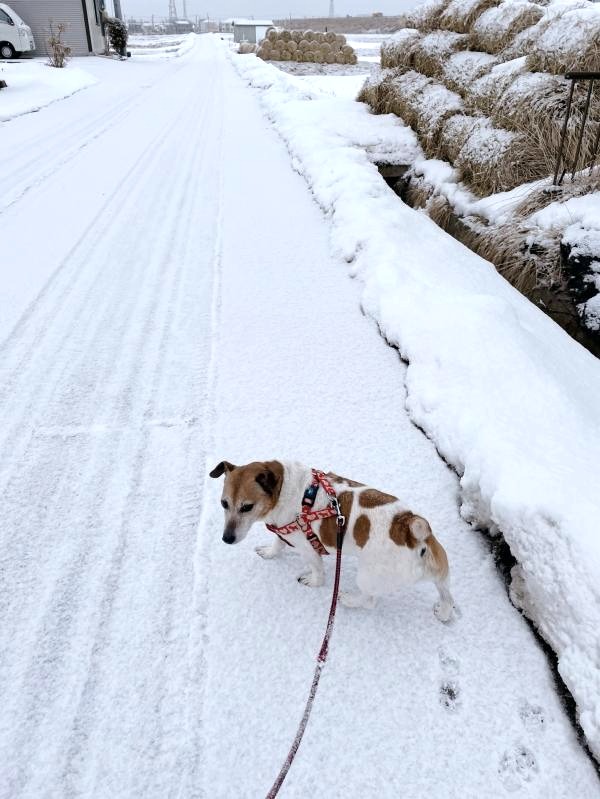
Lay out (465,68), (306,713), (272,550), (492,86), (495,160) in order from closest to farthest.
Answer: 1. (306,713)
2. (272,550)
3. (495,160)
4. (492,86)
5. (465,68)

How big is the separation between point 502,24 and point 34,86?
1603cm

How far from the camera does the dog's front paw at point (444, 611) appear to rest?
2.26 metres

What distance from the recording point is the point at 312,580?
249 cm

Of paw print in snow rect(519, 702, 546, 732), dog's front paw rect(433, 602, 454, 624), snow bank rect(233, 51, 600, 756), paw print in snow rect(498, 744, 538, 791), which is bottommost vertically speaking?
paw print in snow rect(498, 744, 538, 791)

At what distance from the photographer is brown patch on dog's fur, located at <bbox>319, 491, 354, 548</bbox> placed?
2.26 meters

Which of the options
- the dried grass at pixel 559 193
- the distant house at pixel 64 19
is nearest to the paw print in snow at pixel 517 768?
the dried grass at pixel 559 193

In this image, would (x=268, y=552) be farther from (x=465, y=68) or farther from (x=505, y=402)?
(x=465, y=68)

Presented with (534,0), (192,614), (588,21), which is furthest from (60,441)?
(534,0)

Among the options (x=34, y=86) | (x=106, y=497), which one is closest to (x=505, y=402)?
(x=106, y=497)

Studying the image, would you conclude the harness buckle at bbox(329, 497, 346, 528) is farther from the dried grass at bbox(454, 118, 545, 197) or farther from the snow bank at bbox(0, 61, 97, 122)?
the snow bank at bbox(0, 61, 97, 122)

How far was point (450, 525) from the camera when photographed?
109 inches

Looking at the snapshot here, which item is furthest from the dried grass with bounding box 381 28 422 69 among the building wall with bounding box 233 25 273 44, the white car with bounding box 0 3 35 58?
the building wall with bounding box 233 25 273 44

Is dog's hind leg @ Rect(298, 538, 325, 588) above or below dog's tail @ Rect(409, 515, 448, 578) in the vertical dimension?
below

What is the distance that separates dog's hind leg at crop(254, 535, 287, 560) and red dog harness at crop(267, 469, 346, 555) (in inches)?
9.8
